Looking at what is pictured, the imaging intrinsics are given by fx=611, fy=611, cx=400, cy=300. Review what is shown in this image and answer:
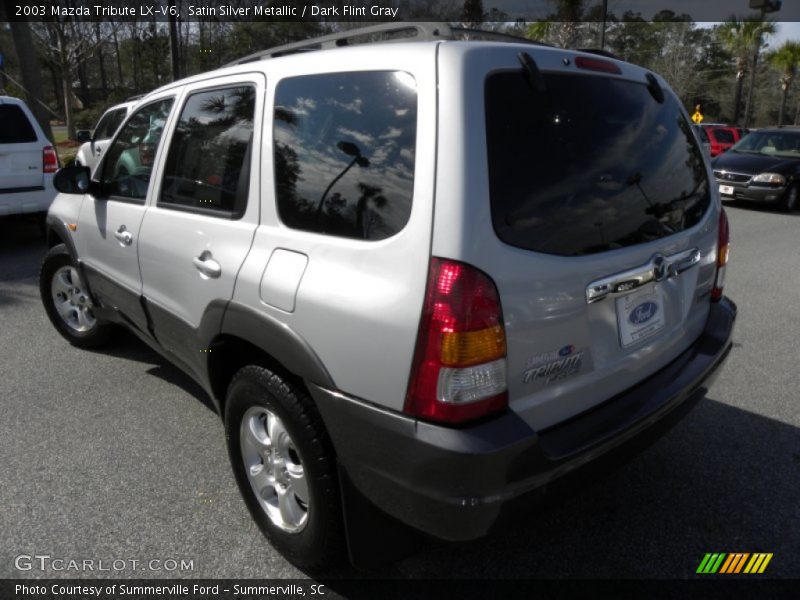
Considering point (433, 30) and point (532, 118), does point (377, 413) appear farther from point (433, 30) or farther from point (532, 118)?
point (433, 30)

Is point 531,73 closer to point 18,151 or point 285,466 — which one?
point 285,466

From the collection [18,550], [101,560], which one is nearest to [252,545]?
[101,560]

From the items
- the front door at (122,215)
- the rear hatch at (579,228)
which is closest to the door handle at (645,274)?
the rear hatch at (579,228)

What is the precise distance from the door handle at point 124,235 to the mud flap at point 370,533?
193 centimetres

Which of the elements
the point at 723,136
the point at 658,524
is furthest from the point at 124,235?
the point at 723,136

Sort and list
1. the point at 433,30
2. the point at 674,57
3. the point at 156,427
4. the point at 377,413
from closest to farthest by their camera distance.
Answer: the point at 377,413, the point at 433,30, the point at 156,427, the point at 674,57

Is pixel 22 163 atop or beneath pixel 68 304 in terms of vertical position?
atop

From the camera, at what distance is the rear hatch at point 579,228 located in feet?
5.82

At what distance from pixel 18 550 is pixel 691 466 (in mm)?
2971

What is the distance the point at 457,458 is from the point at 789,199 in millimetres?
12232

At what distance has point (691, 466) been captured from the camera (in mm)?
2967

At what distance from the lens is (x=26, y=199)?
7367mm

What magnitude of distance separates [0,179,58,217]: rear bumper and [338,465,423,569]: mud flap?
22.3ft

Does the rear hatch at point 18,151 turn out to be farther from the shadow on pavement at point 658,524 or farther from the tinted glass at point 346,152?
the shadow on pavement at point 658,524
